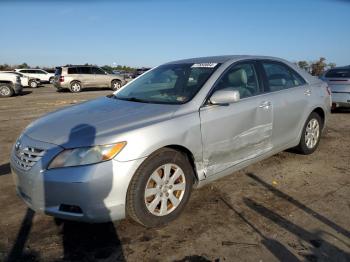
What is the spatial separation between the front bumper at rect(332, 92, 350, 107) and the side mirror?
275 inches

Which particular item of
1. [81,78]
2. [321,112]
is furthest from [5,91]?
[321,112]

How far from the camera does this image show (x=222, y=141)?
4102 mm

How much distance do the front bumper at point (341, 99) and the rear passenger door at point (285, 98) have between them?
15.9ft

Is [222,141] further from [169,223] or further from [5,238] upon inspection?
[5,238]

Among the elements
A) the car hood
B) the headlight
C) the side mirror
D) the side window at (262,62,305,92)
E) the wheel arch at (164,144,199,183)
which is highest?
the side window at (262,62,305,92)

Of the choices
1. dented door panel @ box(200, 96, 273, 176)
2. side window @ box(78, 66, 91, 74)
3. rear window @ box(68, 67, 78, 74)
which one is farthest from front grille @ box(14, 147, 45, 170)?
side window @ box(78, 66, 91, 74)

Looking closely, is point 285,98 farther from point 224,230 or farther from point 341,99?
point 341,99

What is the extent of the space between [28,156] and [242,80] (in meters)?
2.66

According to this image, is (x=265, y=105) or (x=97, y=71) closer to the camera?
(x=265, y=105)

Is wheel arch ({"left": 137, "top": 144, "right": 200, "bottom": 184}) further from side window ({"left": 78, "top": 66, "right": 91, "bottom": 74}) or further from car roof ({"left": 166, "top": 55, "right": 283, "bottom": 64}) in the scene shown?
side window ({"left": 78, "top": 66, "right": 91, "bottom": 74})

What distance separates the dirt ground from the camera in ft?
10.3

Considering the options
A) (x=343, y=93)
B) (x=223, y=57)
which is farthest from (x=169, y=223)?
(x=343, y=93)

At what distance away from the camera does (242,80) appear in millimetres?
4656

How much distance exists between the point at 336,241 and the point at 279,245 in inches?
20.2
